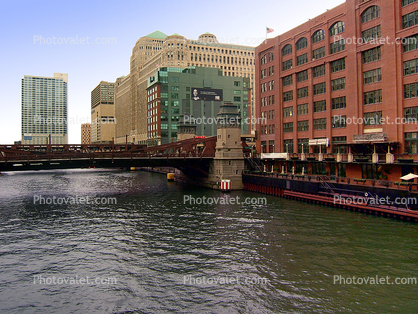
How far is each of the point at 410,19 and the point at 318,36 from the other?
20992mm

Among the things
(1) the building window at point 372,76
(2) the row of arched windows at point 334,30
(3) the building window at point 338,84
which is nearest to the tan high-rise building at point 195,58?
(2) the row of arched windows at point 334,30

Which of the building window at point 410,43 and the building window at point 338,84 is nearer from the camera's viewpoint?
the building window at point 410,43

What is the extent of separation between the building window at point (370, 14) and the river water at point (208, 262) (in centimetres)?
3511

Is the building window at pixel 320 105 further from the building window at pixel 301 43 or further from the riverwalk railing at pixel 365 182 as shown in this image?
the riverwalk railing at pixel 365 182

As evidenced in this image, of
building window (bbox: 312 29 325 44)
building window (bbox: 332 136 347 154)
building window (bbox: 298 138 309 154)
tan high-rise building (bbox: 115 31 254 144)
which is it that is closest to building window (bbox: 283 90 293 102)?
building window (bbox: 298 138 309 154)

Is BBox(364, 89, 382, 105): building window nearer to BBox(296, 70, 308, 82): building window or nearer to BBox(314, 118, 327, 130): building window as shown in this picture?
BBox(314, 118, 327, 130): building window

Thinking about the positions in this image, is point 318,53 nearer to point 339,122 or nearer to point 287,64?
point 287,64

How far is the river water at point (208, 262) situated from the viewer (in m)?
20.7

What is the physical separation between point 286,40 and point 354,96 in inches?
1028

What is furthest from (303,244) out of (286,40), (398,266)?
(286,40)

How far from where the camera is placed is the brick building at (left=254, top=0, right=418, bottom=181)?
1970 inches

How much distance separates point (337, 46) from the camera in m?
62.9

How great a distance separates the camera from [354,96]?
5812 centimetres

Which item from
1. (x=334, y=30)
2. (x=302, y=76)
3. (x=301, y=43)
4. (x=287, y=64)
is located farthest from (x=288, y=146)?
(x=334, y=30)
